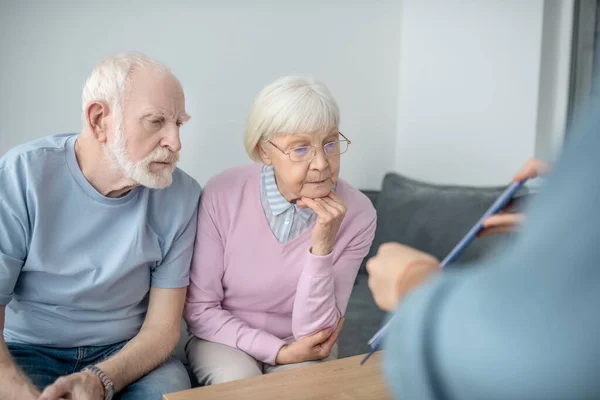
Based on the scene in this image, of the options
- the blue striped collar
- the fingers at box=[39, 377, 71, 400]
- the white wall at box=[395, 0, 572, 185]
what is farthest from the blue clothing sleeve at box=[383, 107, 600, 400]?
the white wall at box=[395, 0, 572, 185]

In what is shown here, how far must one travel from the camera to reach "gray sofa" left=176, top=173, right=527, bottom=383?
2.79 meters

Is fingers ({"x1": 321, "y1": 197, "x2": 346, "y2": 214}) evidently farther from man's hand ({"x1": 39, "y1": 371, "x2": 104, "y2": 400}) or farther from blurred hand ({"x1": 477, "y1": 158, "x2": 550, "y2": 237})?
blurred hand ({"x1": 477, "y1": 158, "x2": 550, "y2": 237})

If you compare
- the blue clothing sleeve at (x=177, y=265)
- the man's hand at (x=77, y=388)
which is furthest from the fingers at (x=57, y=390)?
the blue clothing sleeve at (x=177, y=265)

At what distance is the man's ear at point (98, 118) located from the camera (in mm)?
1705

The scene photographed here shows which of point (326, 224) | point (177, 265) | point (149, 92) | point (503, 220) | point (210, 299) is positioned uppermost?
point (149, 92)

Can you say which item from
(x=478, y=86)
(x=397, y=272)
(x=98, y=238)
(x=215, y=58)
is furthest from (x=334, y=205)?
(x=478, y=86)

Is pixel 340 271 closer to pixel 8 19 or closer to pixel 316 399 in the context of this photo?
pixel 316 399

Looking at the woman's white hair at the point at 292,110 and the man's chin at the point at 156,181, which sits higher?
the woman's white hair at the point at 292,110

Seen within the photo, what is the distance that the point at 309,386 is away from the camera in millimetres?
1476

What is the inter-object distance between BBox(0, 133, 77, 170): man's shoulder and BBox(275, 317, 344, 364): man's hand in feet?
2.54

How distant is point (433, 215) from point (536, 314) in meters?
2.54

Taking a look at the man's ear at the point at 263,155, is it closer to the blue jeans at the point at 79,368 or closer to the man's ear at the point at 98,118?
the man's ear at the point at 98,118

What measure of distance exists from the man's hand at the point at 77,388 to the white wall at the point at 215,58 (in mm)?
1203

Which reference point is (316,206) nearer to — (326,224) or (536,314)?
(326,224)
